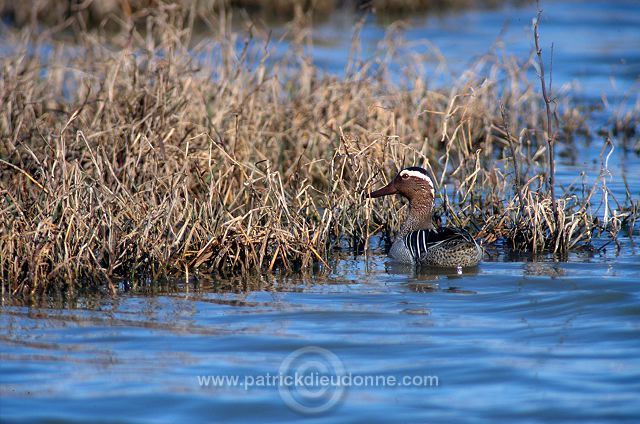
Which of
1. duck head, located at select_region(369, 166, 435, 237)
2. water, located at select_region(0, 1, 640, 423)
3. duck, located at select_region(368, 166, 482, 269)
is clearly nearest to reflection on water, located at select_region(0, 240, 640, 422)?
water, located at select_region(0, 1, 640, 423)

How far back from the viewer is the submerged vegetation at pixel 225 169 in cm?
741

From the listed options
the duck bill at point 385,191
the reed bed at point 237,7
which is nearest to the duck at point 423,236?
the duck bill at point 385,191

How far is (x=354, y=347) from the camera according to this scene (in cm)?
618

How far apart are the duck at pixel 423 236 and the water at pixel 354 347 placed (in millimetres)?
145

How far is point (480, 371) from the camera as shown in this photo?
5.79 m

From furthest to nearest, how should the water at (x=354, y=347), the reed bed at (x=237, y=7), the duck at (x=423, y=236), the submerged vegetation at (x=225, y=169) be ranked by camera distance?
the reed bed at (x=237, y=7) → the duck at (x=423, y=236) → the submerged vegetation at (x=225, y=169) → the water at (x=354, y=347)

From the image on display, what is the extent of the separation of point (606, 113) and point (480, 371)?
942 centimetres

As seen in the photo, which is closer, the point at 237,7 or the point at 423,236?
the point at 423,236

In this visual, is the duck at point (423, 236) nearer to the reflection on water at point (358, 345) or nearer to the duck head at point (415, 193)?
the duck head at point (415, 193)

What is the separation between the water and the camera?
17.6 ft

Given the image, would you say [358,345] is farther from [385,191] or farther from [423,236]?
[385,191]

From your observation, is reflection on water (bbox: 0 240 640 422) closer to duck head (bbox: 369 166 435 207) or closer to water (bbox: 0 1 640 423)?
water (bbox: 0 1 640 423)

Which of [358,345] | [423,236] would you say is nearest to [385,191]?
[423,236]

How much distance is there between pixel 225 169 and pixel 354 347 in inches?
148
